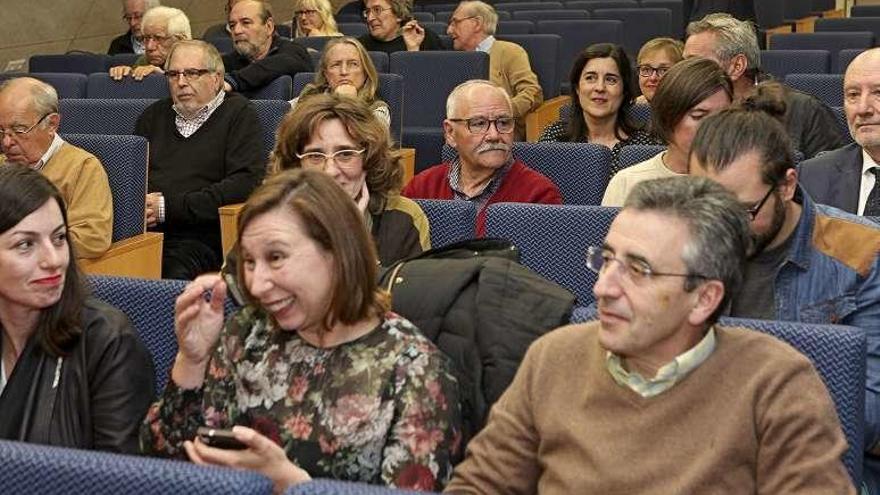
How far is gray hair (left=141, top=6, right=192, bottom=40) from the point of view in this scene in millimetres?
5969

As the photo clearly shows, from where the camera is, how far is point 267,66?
5.54 m

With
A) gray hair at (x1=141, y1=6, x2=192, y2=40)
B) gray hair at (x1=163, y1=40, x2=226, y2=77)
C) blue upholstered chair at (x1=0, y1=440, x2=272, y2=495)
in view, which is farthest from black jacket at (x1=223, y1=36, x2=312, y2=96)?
blue upholstered chair at (x1=0, y1=440, x2=272, y2=495)

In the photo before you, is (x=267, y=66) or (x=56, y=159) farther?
(x=267, y=66)

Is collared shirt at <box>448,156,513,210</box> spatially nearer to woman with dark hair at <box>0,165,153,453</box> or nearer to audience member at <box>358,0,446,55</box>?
woman with dark hair at <box>0,165,153,453</box>

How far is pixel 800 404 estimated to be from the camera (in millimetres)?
1576

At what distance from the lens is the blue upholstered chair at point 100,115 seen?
465 cm

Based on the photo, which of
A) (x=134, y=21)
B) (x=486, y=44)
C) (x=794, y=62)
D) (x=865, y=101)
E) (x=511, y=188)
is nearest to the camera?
(x=865, y=101)

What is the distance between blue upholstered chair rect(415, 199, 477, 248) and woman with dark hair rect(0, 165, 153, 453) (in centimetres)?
92

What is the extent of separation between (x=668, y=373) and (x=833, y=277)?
23.0 inches

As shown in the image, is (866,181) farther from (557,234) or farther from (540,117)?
(540,117)

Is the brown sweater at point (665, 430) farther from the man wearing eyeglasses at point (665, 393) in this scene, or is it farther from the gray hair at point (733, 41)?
the gray hair at point (733, 41)

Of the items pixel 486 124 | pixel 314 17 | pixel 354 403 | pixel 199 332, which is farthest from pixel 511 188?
pixel 314 17

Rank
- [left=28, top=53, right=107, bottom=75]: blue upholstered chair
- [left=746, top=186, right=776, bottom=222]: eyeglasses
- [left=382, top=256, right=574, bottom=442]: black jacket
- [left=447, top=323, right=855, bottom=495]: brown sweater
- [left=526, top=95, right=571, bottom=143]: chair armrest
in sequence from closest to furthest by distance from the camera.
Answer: [left=447, top=323, right=855, bottom=495]: brown sweater < [left=382, top=256, right=574, bottom=442]: black jacket < [left=746, top=186, right=776, bottom=222]: eyeglasses < [left=526, top=95, right=571, bottom=143]: chair armrest < [left=28, top=53, right=107, bottom=75]: blue upholstered chair

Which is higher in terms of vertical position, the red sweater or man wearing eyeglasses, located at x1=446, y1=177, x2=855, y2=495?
man wearing eyeglasses, located at x1=446, y1=177, x2=855, y2=495
